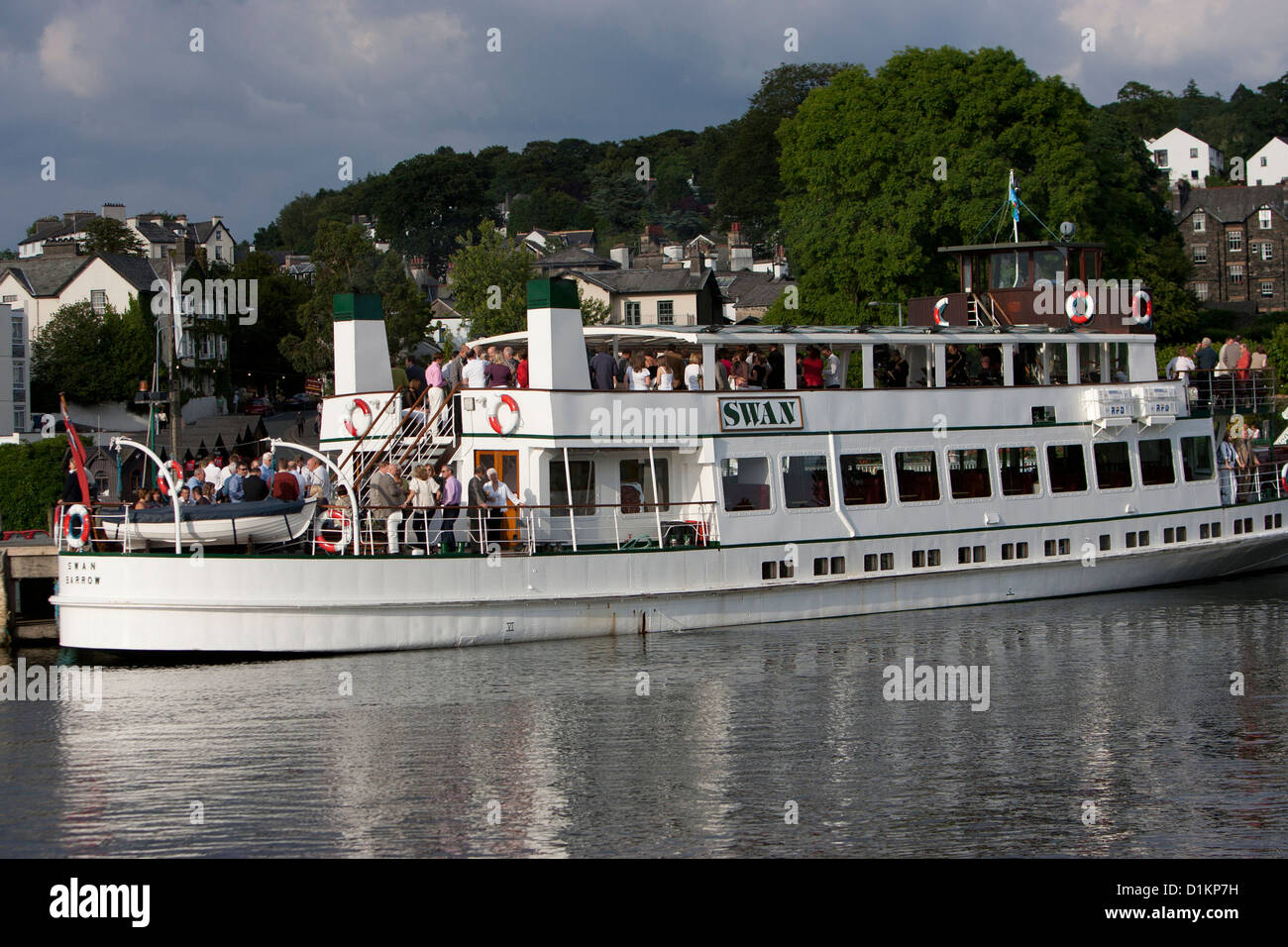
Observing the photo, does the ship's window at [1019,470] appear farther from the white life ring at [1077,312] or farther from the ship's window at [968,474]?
the white life ring at [1077,312]

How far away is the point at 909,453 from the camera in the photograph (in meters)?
25.5

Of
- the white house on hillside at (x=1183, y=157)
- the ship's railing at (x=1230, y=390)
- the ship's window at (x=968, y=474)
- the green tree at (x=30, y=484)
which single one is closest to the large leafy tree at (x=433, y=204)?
the white house on hillside at (x=1183, y=157)

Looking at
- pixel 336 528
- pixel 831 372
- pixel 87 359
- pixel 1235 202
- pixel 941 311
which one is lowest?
pixel 336 528

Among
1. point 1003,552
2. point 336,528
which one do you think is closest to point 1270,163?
point 1003,552

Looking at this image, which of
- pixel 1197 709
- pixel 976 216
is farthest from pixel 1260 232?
pixel 1197 709

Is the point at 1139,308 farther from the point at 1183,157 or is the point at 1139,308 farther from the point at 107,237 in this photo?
the point at 1183,157

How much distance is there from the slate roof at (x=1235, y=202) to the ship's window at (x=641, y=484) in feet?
284

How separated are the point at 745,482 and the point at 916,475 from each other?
3382mm

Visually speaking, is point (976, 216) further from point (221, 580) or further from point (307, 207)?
point (307, 207)

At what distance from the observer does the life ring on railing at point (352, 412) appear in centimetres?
2583

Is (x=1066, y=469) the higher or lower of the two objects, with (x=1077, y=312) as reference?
lower

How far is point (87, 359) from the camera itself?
63.2 metres
